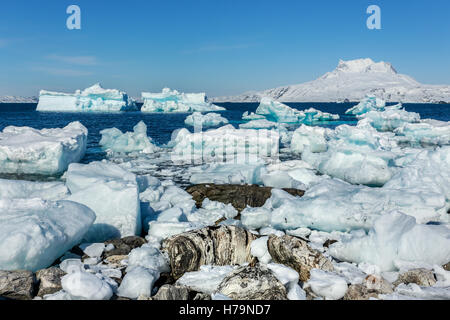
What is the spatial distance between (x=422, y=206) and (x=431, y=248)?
1.67m

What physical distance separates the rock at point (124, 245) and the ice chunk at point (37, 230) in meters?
0.41

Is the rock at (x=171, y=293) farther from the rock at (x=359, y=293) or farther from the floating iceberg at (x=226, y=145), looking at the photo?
the floating iceberg at (x=226, y=145)

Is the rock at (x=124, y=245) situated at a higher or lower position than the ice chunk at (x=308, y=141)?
lower

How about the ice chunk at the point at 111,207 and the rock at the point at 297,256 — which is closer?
the rock at the point at 297,256

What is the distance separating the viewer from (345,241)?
14.7 feet

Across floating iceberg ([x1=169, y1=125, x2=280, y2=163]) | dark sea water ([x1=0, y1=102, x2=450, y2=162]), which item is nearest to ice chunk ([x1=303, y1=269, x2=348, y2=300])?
floating iceberg ([x1=169, y1=125, x2=280, y2=163])

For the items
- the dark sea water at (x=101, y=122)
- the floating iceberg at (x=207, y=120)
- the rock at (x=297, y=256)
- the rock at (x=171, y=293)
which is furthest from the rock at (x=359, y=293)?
the floating iceberg at (x=207, y=120)

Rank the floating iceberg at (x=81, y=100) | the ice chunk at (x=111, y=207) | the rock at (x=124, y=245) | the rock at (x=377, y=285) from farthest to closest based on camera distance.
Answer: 1. the floating iceberg at (x=81, y=100)
2. the ice chunk at (x=111, y=207)
3. the rock at (x=124, y=245)
4. the rock at (x=377, y=285)

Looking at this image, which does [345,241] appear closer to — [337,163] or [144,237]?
[144,237]

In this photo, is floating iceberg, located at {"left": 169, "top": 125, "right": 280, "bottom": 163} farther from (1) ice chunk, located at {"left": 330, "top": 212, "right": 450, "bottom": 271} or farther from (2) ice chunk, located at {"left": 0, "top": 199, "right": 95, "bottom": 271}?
(1) ice chunk, located at {"left": 330, "top": 212, "right": 450, "bottom": 271}

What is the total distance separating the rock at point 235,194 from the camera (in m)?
6.98

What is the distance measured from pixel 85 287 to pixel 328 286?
217 cm

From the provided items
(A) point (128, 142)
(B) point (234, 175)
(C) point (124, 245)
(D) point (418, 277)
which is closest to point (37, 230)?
(C) point (124, 245)

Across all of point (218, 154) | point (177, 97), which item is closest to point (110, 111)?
point (177, 97)
